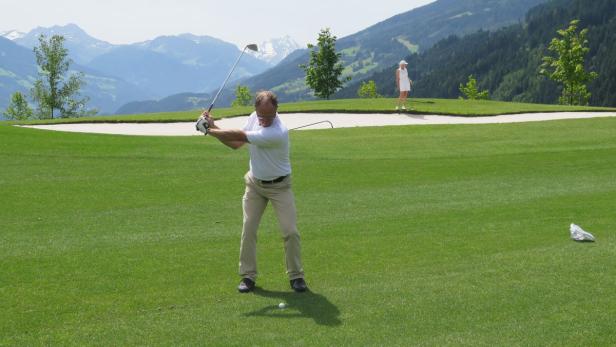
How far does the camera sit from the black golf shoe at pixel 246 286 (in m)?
9.27

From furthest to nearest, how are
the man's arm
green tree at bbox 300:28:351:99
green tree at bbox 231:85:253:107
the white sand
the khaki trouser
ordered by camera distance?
green tree at bbox 231:85:253:107 < green tree at bbox 300:28:351:99 < the white sand < the khaki trouser < the man's arm

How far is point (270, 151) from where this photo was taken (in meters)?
9.16

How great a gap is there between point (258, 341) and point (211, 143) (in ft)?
63.6

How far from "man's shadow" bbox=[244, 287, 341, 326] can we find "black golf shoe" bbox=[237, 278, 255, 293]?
0.31ft

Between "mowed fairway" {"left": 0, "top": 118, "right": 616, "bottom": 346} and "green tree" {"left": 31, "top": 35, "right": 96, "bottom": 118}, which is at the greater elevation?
"green tree" {"left": 31, "top": 35, "right": 96, "bottom": 118}

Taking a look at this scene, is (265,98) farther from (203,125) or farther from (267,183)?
(267,183)

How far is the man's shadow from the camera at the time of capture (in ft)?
27.2

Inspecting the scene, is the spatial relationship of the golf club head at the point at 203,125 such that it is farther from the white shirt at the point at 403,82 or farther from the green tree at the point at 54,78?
the green tree at the point at 54,78

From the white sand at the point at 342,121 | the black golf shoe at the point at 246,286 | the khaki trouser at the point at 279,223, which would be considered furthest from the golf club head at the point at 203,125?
the white sand at the point at 342,121

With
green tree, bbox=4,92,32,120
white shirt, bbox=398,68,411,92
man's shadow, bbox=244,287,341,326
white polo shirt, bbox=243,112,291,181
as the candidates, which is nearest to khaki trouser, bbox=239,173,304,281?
white polo shirt, bbox=243,112,291,181

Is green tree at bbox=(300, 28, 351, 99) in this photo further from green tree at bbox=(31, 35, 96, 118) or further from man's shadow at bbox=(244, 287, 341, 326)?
man's shadow at bbox=(244, 287, 341, 326)

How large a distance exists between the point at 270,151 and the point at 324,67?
8148cm

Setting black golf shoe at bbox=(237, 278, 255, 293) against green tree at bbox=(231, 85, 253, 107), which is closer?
black golf shoe at bbox=(237, 278, 255, 293)

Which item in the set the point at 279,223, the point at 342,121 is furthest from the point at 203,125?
the point at 342,121
